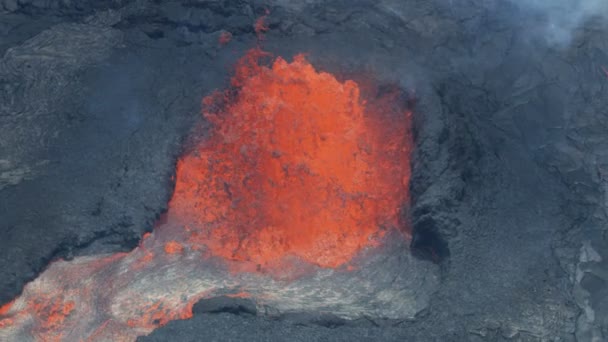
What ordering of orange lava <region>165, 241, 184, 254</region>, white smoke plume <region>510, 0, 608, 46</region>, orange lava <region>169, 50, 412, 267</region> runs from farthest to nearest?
white smoke plume <region>510, 0, 608, 46</region>
orange lava <region>169, 50, 412, 267</region>
orange lava <region>165, 241, 184, 254</region>

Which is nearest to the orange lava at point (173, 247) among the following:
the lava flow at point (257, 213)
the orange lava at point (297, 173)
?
the lava flow at point (257, 213)

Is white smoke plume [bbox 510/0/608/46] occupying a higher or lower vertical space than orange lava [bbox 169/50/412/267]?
higher

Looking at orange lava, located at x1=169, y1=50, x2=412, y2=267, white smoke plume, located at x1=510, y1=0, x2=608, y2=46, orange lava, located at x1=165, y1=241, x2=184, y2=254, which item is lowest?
orange lava, located at x1=165, y1=241, x2=184, y2=254

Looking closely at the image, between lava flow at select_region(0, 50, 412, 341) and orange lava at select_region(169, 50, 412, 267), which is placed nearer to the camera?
lava flow at select_region(0, 50, 412, 341)

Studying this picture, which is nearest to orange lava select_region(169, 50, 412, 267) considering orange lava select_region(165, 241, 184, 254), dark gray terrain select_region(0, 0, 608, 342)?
orange lava select_region(165, 241, 184, 254)

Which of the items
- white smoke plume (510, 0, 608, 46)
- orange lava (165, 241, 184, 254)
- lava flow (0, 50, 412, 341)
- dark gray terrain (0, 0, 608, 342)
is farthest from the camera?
white smoke plume (510, 0, 608, 46)

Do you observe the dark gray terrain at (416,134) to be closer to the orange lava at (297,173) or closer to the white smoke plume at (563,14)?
the white smoke plume at (563,14)

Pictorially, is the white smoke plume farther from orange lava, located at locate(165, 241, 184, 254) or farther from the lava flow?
orange lava, located at locate(165, 241, 184, 254)
